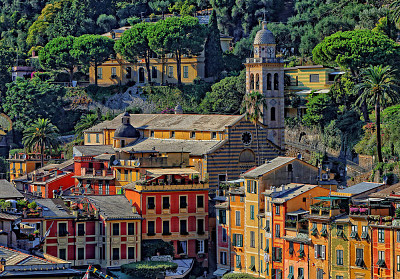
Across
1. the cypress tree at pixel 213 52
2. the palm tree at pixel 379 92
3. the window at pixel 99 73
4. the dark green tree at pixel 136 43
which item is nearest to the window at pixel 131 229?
the palm tree at pixel 379 92

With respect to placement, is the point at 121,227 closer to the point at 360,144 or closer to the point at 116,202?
the point at 116,202

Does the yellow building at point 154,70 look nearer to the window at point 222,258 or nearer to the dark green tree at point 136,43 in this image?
the dark green tree at point 136,43

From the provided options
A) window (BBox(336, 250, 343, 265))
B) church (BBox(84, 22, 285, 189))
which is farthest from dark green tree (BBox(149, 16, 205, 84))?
window (BBox(336, 250, 343, 265))

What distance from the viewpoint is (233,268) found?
10944cm

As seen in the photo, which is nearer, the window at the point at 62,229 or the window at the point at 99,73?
the window at the point at 62,229

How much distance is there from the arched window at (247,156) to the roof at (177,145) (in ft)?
7.76

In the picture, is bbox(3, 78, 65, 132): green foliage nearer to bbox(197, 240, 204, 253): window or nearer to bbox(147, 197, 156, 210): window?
bbox(147, 197, 156, 210): window

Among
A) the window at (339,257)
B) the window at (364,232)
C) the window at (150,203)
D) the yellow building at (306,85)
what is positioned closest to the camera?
the window at (364,232)

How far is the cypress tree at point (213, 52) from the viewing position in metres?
163

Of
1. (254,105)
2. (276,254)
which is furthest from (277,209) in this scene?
(254,105)

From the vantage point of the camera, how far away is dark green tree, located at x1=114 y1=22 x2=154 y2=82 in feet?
534

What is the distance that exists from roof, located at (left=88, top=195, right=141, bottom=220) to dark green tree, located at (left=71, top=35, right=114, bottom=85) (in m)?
→ 55.4

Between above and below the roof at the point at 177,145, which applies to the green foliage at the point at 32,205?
below

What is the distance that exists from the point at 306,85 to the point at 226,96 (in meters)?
10.1
